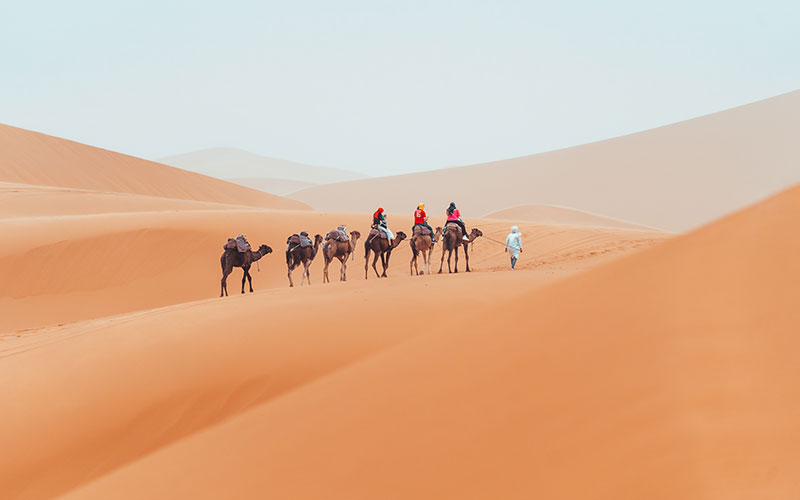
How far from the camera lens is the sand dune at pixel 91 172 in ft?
170

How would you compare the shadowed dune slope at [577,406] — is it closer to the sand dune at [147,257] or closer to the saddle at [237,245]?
the saddle at [237,245]

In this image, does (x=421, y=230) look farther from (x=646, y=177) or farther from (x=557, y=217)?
(x=646, y=177)

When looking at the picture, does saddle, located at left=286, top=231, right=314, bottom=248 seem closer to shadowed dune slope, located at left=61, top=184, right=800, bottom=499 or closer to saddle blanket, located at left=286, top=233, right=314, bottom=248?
saddle blanket, located at left=286, top=233, right=314, bottom=248

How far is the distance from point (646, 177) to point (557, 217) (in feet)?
126

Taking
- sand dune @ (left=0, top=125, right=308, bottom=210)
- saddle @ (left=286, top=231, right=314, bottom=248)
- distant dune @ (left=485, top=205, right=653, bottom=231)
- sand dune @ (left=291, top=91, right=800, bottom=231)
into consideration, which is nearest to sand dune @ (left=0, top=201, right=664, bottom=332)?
saddle @ (left=286, top=231, right=314, bottom=248)

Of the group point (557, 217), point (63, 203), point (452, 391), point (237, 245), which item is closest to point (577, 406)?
point (452, 391)

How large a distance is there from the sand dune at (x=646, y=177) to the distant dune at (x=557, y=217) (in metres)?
19.3

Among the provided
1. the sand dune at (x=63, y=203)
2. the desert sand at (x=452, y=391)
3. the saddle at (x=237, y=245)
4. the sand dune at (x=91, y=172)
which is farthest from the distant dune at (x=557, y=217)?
the desert sand at (x=452, y=391)

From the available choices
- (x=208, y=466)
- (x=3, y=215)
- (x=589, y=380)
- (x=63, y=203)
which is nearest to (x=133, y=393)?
(x=208, y=466)

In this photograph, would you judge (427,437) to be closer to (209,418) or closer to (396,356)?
(396,356)

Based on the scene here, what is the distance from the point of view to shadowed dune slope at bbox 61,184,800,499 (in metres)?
3.01

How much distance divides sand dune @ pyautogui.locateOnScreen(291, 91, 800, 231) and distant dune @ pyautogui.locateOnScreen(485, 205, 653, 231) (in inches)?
759

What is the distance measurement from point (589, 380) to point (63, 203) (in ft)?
114

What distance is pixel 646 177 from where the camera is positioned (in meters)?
82.4
